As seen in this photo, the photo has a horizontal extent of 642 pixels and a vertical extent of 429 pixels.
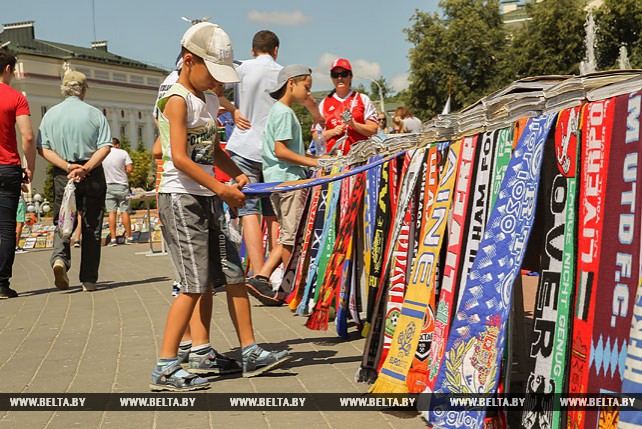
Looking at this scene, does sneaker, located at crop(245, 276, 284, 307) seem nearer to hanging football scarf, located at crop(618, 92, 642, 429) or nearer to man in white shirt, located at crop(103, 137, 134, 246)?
hanging football scarf, located at crop(618, 92, 642, 429)

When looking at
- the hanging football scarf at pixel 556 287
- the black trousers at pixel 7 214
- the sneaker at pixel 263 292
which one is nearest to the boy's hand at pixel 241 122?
the sneaker at pixel 263 292

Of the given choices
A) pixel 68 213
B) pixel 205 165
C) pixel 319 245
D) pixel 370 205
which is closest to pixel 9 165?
pixel 68 213

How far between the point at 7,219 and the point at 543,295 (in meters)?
7.60

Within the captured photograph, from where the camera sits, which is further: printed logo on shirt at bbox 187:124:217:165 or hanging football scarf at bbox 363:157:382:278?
hanging football scarf at bbox 363:157:382:278

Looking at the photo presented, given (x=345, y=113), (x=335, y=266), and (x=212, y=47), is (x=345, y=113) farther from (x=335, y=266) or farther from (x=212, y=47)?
(x=212, y=47)

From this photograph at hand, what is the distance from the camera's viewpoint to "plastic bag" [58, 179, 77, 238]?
9.45m

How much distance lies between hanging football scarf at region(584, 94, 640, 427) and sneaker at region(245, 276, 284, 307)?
5.16 meters

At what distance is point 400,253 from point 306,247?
2.89 meters

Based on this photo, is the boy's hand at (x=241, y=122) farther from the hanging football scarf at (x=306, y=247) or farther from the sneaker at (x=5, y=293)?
the sneaker at (x=5, y=293)

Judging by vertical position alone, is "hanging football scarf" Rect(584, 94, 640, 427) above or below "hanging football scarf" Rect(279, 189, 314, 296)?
above

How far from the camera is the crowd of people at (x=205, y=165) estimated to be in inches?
193

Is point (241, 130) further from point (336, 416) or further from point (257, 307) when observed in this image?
point (336, 416)

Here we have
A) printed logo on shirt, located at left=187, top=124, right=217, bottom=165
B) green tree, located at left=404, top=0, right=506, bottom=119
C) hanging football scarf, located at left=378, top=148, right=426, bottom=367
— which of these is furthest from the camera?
→ green tree, located at left=404, top=0, right=506, bottom=119

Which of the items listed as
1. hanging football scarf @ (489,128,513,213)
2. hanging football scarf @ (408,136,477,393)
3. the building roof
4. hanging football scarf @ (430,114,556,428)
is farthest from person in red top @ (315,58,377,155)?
the building roof
